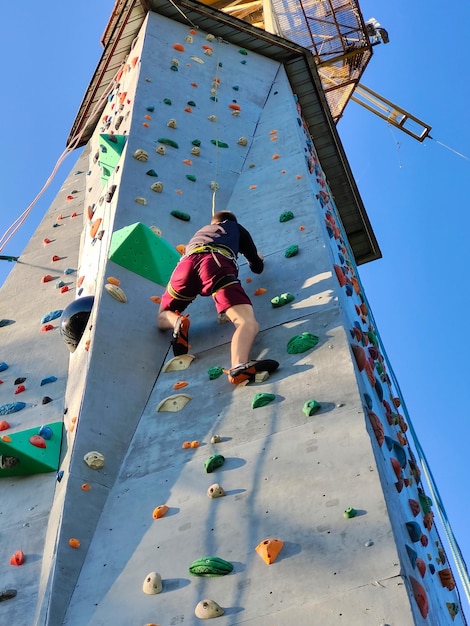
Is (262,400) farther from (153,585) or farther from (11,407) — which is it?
(11,407)

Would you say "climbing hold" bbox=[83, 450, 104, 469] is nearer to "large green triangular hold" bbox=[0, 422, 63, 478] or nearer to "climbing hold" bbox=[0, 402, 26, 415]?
"large green triangular hold" bbox=[0, 422, 63, 478]

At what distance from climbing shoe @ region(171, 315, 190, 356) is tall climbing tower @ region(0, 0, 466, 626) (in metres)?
0.05

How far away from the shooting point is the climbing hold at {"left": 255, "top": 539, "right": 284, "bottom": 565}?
117 inches

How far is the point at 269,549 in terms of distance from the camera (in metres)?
3.00

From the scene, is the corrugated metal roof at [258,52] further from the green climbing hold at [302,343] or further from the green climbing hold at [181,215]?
the green climbing hold at [302,343]

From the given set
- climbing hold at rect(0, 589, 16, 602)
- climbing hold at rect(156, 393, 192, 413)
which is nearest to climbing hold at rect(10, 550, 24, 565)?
climbing hold at rect(0, 589, 16, 602)

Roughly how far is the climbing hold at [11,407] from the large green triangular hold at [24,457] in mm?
637

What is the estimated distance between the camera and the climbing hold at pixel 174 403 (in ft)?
13.5

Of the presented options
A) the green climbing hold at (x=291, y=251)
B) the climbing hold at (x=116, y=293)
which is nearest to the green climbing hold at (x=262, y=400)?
the climbing hold at (x=116, y=293)

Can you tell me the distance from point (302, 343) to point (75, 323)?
1.46 m

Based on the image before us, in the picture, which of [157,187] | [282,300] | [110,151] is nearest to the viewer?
[282,300]

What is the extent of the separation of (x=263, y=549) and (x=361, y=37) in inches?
302

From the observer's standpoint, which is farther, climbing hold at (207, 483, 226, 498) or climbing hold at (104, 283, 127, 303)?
climbing hold at (104, 283, 127, 303)

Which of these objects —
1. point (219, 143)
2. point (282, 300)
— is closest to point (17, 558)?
point (282, 300)
